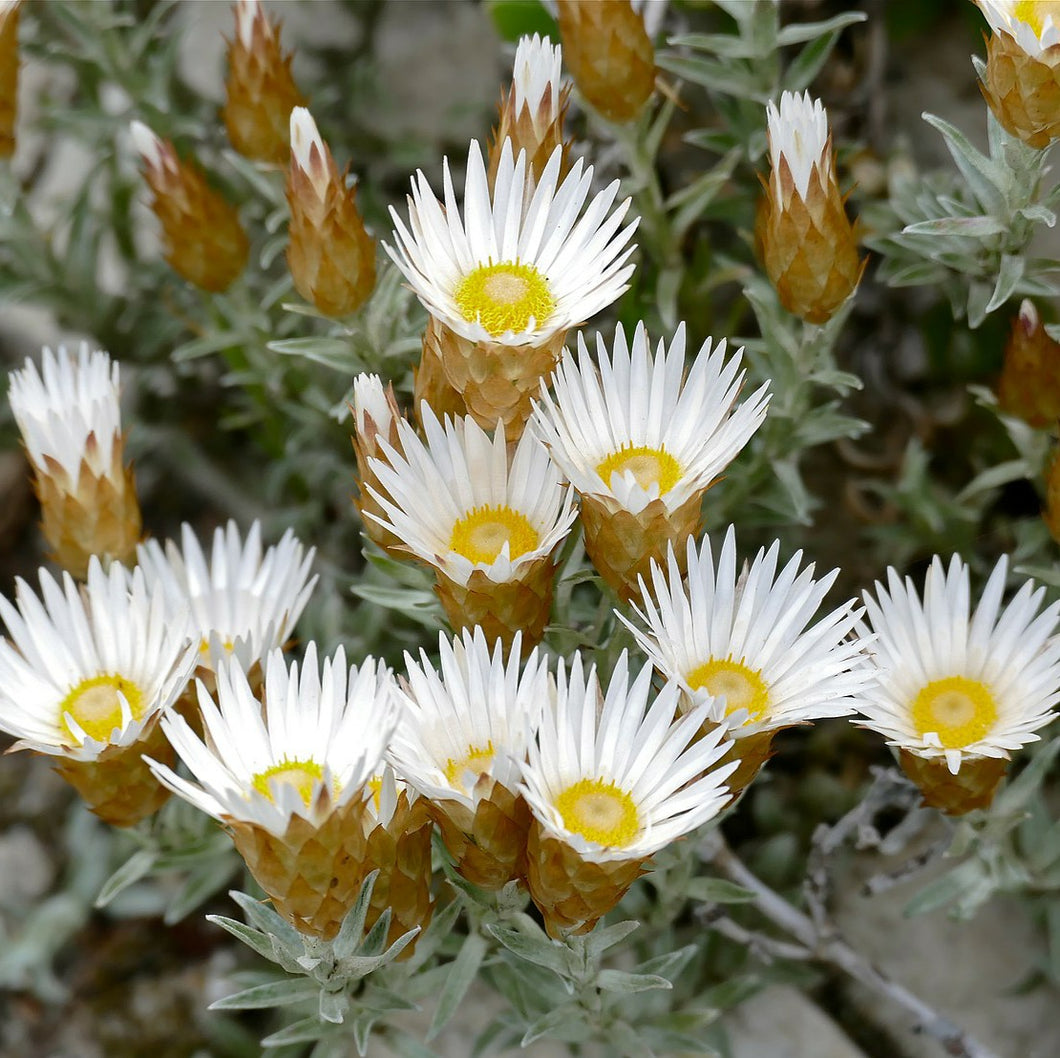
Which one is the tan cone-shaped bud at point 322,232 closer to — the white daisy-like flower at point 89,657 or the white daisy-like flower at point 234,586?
the white daisy-like flower at point 234,586

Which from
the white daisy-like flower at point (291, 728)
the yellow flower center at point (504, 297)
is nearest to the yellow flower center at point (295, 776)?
the white daisy-like flower at point (291, 728)

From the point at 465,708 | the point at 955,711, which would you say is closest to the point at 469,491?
the point at 465,708

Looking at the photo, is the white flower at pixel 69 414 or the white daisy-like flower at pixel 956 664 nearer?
the white daisy-like flower at pixel 956 664

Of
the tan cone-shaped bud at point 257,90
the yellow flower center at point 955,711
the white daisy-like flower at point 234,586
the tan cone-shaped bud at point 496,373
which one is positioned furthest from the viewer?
the tan cone-shaped bud at point 257,90

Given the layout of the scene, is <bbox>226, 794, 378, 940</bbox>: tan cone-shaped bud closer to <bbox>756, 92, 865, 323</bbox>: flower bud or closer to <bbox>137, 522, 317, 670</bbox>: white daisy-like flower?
<bbox>137, 522, 317, 670</bbox>: white daisy-like flower

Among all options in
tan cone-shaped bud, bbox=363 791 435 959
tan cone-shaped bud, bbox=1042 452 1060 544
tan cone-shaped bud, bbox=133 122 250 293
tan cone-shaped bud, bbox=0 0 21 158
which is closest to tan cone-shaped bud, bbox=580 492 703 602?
tan cone-shaped bud, bbox=363 791 435 959

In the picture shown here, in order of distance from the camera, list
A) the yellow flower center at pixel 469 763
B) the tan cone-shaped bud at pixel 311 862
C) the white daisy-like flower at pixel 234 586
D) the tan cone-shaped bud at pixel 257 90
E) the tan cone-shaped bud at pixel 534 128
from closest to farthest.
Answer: the tan cone-shaped bud at pixel 311 862 < the yellow flower center at pixel 469 763 < the tan cone-shaped bud at pixel 534 128 < the white daisy-like flower at pixel 234 586 < the tan cone-shaped bud at pixel 257 90

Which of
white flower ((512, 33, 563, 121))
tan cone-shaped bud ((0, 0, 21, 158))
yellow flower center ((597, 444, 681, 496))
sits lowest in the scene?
yellow flower center ((597, 444, 681, 496))
